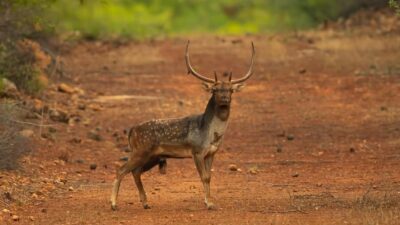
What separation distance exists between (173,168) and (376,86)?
29.6 ft

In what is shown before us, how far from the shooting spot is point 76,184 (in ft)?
Answer: 48.2

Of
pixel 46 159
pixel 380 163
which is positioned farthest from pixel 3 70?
pixel 380 163

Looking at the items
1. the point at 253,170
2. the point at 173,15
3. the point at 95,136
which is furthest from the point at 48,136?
the point at 173,15

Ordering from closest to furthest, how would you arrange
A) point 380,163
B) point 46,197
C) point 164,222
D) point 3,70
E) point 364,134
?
point 164,222, point 46,197, point 380,163, point 364,134, point 3,70

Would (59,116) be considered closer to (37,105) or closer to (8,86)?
(37,105)

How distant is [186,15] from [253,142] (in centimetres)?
4270

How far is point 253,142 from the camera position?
18.3 m

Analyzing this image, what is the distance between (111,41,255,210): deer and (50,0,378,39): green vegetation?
13.9 m

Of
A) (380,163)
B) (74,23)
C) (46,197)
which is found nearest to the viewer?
(46,197)

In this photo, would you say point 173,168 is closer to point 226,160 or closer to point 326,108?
point 226,160

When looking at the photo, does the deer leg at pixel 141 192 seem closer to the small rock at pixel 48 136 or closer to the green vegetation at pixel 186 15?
the small rock at pixel 48 136

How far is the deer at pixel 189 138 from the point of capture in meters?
12.7

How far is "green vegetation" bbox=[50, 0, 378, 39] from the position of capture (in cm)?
3922

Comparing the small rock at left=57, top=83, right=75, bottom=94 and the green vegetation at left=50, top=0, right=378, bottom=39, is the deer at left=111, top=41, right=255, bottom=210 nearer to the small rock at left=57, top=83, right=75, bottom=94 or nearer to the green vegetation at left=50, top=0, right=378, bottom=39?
the small rock at left=57, top=83, right=75, bottom=94
